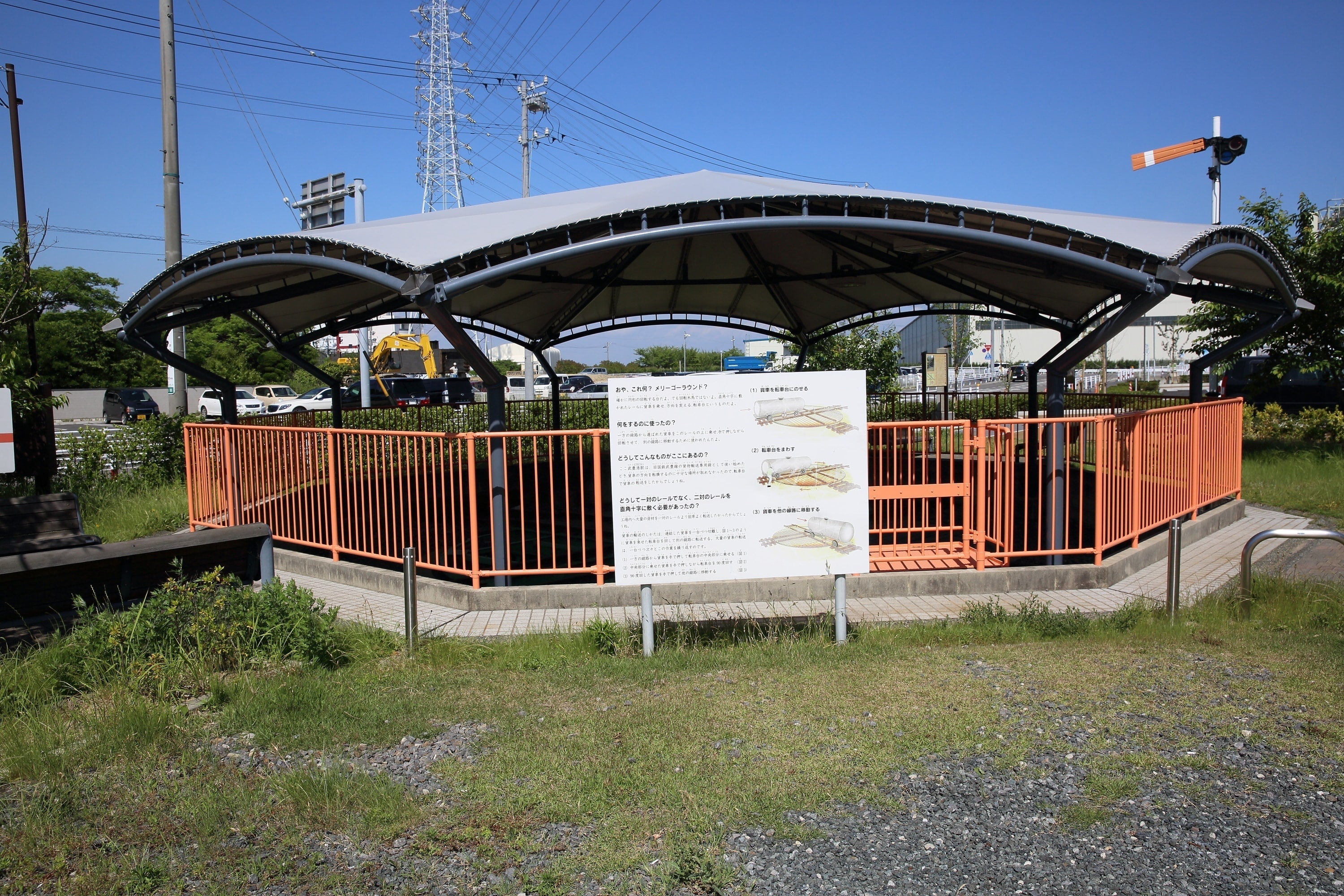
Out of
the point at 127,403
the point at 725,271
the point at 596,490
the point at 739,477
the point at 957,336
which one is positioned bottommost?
the point at 596,490

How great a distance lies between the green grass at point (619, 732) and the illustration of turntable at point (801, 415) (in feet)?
5.03

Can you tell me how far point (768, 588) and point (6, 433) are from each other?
572 centimetres

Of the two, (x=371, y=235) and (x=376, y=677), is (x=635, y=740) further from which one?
(x=371, y=235)

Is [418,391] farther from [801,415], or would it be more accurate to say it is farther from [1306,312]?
[801,415]

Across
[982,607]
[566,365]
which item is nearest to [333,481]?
[982,607]

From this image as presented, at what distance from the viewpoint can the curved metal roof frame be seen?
778 cm

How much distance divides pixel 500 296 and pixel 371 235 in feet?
16.3

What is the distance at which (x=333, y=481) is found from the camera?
908 centimetres

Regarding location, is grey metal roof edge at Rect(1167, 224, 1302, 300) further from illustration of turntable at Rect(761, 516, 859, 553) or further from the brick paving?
illustration of turntable at Rect(761, 516, 859, 553)

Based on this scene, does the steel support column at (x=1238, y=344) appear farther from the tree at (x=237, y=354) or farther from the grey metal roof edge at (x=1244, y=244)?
the tree at (x=237, y=354)

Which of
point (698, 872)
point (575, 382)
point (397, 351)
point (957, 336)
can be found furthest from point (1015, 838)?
point (957, 336)

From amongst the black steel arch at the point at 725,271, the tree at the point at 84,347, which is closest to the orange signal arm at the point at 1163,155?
the black steel arch at the point at 725,271

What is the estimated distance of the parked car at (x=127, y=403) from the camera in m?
38.1

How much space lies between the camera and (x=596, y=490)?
7.73 meters
